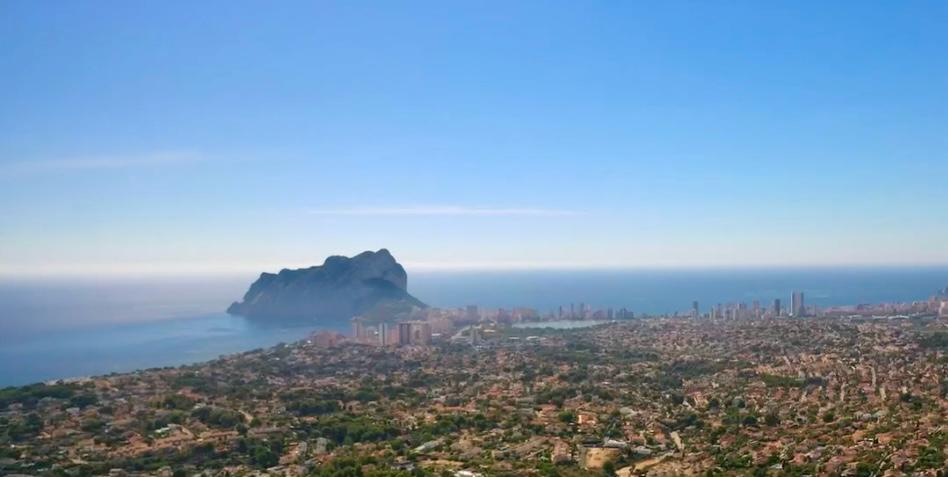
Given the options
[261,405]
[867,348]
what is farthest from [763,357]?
[261,405]

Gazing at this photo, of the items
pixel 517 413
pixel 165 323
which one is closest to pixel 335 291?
pixel 165 323

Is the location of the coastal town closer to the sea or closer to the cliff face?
the sea

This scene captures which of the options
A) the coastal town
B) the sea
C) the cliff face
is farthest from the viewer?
the cliff face

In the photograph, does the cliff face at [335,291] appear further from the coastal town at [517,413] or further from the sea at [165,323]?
the coastal town at [517,413]

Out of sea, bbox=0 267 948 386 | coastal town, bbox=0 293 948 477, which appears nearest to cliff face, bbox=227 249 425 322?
sea, bbox=0 267 948 386

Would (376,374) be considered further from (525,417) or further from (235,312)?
(235,312)

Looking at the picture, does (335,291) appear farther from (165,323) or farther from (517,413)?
(517,413)
